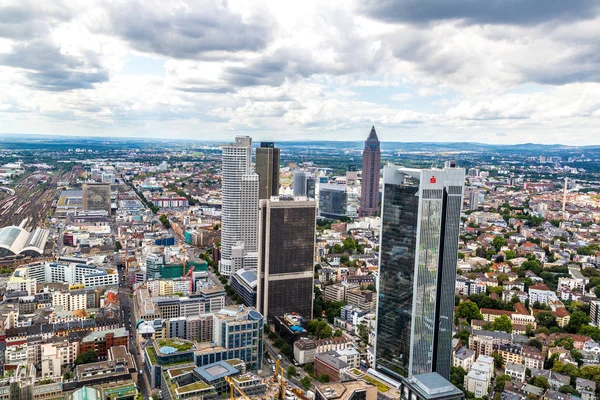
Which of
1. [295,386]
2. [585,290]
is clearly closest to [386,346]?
[295,386]

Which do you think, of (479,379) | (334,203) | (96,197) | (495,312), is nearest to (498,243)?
(495,312)

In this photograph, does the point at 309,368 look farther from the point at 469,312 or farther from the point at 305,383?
the point at 469,312

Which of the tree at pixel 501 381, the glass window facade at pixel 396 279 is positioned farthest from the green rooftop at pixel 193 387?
the tree at pixel 501 381

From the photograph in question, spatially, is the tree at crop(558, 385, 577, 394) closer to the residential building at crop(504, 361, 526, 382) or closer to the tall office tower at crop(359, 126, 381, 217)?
the residential building at crop(504, 361, 526, 382)

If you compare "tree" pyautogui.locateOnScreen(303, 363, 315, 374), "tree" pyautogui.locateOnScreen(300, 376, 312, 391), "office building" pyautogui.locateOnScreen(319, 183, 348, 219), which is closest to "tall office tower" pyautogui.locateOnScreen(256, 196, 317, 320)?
"tree" pyautogui.locateOnScreen(303, 363, 315, 374)

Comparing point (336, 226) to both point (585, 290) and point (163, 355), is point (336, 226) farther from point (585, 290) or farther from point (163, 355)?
point (163, 355)

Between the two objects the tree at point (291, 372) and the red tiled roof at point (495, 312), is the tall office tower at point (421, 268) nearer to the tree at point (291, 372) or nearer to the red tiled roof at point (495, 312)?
the tree at point (291, 372)

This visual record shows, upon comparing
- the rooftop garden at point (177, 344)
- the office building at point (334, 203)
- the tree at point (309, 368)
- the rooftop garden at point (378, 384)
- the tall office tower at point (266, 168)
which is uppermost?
the tall office tower at point (266, 168)
